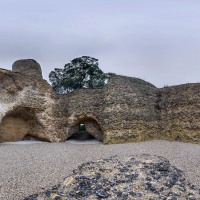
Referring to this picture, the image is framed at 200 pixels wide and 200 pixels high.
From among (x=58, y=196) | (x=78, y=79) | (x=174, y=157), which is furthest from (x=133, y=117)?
(x=78, y=79)

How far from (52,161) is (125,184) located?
15.9 ft

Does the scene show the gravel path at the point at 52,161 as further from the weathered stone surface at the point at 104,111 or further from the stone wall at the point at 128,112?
the weathered stone surface at the point at 104,111

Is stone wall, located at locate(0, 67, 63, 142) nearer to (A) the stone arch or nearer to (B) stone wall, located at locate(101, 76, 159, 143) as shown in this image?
(A) the stone arch

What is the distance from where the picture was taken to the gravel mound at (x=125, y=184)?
702 cm

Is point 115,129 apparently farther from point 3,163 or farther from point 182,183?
→ point 182,183

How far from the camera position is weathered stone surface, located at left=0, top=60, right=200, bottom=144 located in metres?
16.2

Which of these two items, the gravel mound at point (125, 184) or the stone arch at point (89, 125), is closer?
the gravel mound at point (125, 184)

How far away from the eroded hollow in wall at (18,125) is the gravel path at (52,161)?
1.52m

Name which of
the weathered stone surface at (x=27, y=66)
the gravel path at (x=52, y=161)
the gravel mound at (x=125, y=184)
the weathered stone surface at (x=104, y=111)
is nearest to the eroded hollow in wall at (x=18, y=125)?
the weathered stone surface at (x=104, y=111)

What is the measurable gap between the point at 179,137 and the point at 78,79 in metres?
16.6

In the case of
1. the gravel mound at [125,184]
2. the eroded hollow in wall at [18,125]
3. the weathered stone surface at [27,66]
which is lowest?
the gravel mound at [125,184]

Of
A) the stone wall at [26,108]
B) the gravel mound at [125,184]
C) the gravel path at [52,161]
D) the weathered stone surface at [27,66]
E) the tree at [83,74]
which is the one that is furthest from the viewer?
the tree at [83,74]

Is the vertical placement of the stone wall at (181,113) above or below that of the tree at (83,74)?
below

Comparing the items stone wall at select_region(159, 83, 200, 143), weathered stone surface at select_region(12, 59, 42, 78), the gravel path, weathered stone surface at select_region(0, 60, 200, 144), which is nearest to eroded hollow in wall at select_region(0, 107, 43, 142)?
weathered stone surface at select_region(0, 60, 200, 144)
